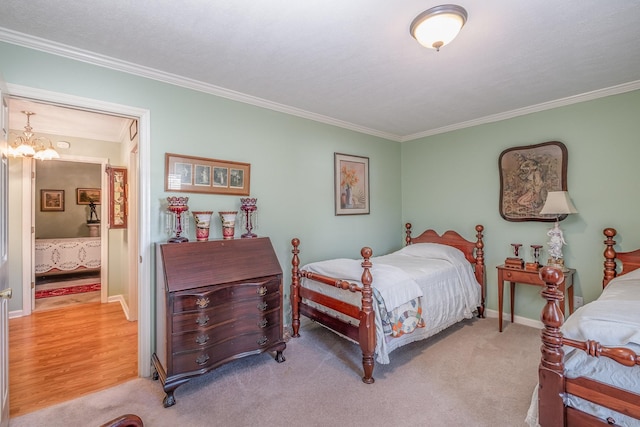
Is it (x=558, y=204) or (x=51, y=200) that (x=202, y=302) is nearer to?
(x=558, y=204)

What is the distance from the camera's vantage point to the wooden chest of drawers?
2109 millimetres

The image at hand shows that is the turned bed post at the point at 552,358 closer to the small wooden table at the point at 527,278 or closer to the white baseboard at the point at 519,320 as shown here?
the small wooden table at the point at 527,278

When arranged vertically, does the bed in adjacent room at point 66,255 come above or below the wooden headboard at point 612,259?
below

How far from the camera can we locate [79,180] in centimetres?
656

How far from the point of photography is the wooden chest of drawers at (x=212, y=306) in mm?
2109

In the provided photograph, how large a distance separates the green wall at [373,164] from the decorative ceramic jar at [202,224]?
0.81 ft

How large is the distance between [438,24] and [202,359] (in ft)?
8.80

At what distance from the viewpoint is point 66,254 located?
18.6ft

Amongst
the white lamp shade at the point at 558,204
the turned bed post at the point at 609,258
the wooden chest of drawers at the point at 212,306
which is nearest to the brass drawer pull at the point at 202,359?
the wooden chest of drawers at the point at 212,306

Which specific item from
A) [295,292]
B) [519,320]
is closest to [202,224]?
[295,292]

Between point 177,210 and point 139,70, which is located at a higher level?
point 139,70

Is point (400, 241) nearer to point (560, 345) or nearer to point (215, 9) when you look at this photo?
point (560, 345)

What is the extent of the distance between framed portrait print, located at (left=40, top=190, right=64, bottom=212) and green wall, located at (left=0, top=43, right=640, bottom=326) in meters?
5.60

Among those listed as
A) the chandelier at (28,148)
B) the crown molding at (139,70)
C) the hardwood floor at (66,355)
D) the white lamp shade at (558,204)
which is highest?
the crown molding at (139,70)
